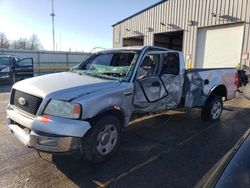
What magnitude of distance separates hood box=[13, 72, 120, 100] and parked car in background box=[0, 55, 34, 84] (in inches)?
462

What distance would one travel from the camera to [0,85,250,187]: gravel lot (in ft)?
10.8

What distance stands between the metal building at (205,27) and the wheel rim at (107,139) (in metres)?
12.1

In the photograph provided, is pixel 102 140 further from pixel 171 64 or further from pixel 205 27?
pixel 205 27

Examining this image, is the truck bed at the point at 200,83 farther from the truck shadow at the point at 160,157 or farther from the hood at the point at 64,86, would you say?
the hood at the point at 64,86

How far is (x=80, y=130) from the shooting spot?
3.18 meters

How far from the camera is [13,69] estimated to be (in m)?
14.6

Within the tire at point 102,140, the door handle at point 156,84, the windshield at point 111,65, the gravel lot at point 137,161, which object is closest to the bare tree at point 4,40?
the gravel lot at point 137,161

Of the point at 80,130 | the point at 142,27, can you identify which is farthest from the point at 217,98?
the point at 142,27

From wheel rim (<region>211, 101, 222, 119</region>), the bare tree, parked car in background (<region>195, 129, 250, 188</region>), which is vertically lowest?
wheel rim (<region>211, 101, 222, 119</region>)

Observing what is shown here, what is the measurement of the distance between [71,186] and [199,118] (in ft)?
15.7

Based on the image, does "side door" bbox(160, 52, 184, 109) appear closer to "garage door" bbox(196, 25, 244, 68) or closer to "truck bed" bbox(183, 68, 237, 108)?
"truck bed" bbox(183, 68, 237, 108)

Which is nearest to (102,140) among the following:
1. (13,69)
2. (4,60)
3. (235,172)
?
(235,172)

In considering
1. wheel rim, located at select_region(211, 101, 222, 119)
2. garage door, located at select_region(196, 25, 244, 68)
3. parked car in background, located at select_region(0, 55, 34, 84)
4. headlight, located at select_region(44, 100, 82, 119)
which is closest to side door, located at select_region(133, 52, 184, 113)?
wheel rim, located at select_region(211, 101, 222, 119)

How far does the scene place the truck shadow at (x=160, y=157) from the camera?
3336mm
